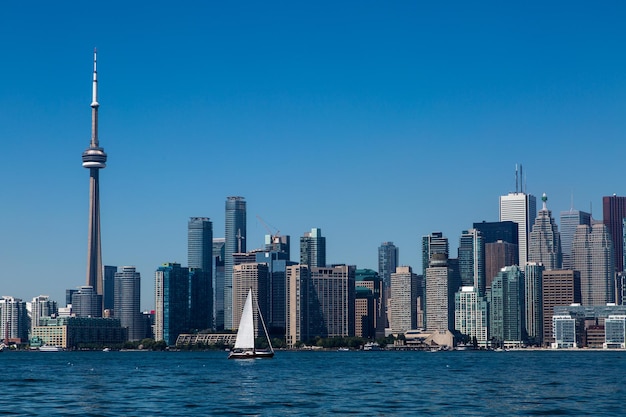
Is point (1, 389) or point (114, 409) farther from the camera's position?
point (1, 389)

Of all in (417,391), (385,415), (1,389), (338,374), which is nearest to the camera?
(385,415)

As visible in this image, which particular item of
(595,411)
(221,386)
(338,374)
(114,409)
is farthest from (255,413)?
(338,374)

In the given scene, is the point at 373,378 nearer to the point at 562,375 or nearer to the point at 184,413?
the point at 562,375

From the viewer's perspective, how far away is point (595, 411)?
278 ft

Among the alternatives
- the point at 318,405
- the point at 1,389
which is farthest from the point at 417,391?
the point at 1,389

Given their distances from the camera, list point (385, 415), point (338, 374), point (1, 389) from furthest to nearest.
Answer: point (338, 374) < point (1, 389) < point (385, 415)

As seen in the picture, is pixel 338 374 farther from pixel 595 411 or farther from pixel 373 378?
pixel 595 411

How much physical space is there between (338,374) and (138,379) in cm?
2702

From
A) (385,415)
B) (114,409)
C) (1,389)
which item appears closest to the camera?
(385,415)

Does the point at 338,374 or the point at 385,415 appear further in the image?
the point at 338,374

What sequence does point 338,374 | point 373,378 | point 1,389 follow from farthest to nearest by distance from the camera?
point 338,374 → point 373,378 → point 1,389

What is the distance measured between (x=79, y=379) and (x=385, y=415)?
6797 centimetres

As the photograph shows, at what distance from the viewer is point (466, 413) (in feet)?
270

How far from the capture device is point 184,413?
274 feet
